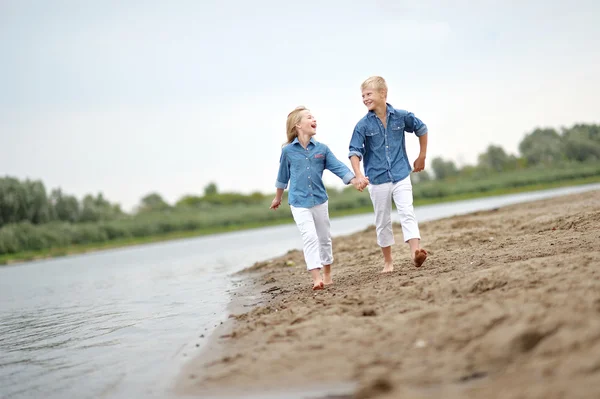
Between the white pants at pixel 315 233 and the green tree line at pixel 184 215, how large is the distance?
31813mm

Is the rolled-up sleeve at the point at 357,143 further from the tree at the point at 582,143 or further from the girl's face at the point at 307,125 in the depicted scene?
the tree at the point at 582,143

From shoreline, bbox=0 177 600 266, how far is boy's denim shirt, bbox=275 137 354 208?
115 ft

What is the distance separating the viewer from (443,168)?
8100 centimetres

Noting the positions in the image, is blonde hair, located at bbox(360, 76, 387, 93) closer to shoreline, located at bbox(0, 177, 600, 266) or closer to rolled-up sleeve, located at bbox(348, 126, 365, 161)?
rolled-up sleeve, located at bbox(348, 126, 365, 161)

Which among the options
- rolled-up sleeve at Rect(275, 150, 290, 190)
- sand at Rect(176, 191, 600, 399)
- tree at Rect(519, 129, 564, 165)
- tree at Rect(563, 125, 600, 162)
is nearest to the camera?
sand at Rect(176, 191, 600, 399)

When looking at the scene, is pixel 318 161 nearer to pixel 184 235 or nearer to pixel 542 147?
pixel 184 235

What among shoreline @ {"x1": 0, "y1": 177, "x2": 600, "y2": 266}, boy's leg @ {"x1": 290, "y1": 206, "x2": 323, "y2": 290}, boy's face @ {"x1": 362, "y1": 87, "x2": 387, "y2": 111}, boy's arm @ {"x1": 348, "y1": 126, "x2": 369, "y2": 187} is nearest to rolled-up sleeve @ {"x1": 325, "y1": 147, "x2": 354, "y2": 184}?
boy's arm @ {"x1": 348, "y1": 126, "x2": 369, "y2": 187}

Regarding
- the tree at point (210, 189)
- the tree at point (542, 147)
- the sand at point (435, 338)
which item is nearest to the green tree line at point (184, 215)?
the tree at point (542, 147)

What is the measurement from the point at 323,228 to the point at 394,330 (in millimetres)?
3152

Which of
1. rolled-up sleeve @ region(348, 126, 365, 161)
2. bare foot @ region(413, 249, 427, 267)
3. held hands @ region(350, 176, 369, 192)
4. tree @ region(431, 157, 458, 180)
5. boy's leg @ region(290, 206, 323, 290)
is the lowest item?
bare foot @ region(413, 249, 427, 267)

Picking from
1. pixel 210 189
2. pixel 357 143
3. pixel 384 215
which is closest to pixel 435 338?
pixel 384 215

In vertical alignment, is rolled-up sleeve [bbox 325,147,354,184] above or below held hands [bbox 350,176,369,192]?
above

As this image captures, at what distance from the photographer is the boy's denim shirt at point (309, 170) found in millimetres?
6539

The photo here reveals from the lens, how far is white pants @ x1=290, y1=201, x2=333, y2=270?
643 centimetres
